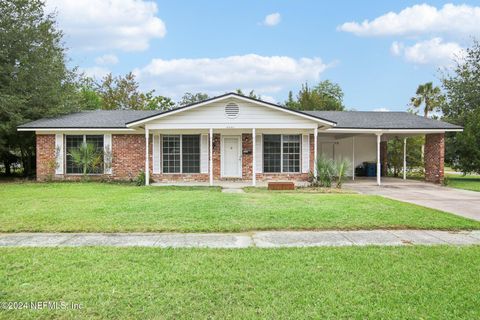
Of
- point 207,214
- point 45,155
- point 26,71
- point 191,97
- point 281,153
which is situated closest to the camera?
point 207,214

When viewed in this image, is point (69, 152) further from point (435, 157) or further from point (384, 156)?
point (384, 156)

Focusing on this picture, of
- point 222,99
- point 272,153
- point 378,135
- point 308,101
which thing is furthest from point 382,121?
point 308,101

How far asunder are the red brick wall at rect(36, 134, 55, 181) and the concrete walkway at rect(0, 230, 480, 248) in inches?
458

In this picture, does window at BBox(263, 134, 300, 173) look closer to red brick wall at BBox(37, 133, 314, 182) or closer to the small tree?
red brick wall at BBox(37, 133, 314, 182)

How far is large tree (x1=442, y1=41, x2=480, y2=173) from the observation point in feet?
62.2

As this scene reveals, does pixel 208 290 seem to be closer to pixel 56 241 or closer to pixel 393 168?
pixel 56 241

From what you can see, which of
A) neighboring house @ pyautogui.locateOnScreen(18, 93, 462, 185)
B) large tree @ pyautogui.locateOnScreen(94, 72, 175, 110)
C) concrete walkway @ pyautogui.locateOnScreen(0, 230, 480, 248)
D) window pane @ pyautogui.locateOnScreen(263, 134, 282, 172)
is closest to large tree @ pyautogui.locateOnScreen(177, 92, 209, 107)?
large tree @ pyautogui.locateOnScreen(94, 72, 175, 110)

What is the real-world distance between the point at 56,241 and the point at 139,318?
3.52m

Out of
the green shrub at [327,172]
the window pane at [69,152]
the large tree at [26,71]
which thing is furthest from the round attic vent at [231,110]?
the large tree at [26,71]

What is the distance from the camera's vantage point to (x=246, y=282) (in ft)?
13.3

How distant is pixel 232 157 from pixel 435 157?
9.94 m

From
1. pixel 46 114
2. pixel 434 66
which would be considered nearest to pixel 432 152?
pixel 434 66

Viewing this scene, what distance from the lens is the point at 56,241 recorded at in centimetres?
600

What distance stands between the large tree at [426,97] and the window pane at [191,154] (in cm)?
3670
